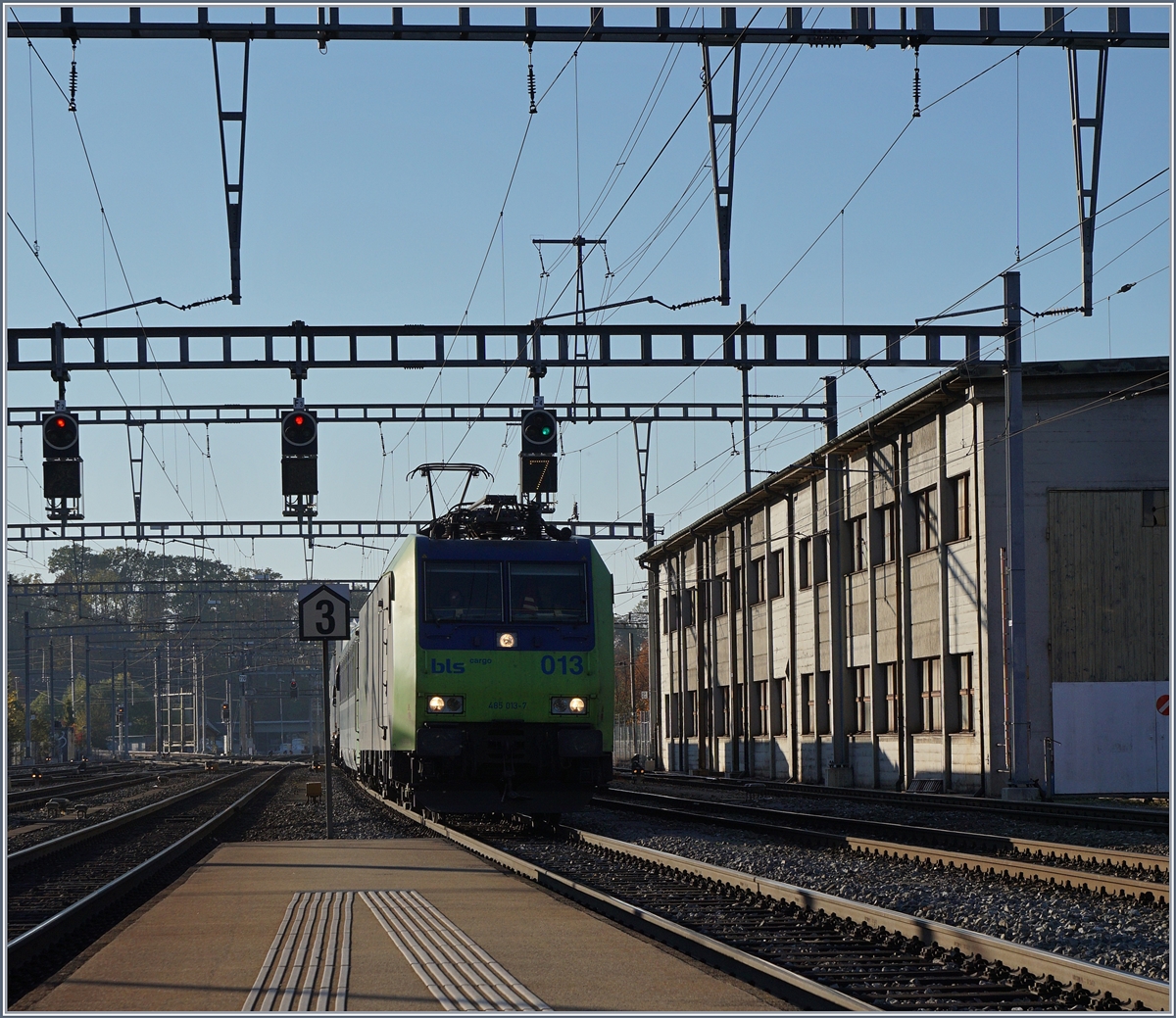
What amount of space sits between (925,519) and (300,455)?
1527cm

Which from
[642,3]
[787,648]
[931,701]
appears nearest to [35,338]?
[642,3]

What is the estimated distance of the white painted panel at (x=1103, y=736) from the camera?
94.6 feet

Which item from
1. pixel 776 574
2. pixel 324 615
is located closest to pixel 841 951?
pixel 324 615

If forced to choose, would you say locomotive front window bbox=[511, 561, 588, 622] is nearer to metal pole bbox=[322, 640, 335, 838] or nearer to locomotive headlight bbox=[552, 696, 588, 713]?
locomotive headlight bbox=[552, 696, 588, 713]

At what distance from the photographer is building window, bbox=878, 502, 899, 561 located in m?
34.3

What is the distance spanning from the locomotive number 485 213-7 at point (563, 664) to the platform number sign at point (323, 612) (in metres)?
2.98

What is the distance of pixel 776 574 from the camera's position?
43906 millimetres

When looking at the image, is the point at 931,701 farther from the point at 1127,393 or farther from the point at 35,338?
the point at 35,338

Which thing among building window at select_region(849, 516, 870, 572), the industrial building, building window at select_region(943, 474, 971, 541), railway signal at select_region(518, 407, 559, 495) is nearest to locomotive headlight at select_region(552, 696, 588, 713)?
railway signal at select_region(518, 407, 559, 495)

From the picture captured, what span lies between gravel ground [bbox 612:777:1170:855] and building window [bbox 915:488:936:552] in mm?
6044

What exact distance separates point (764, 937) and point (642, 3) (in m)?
9.50

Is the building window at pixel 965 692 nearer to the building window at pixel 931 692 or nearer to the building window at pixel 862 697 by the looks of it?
the building window at pixel 931 692

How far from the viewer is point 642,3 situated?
15.0 m

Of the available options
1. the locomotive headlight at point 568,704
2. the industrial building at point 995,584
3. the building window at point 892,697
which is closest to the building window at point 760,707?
the industrial building at point 995,584
